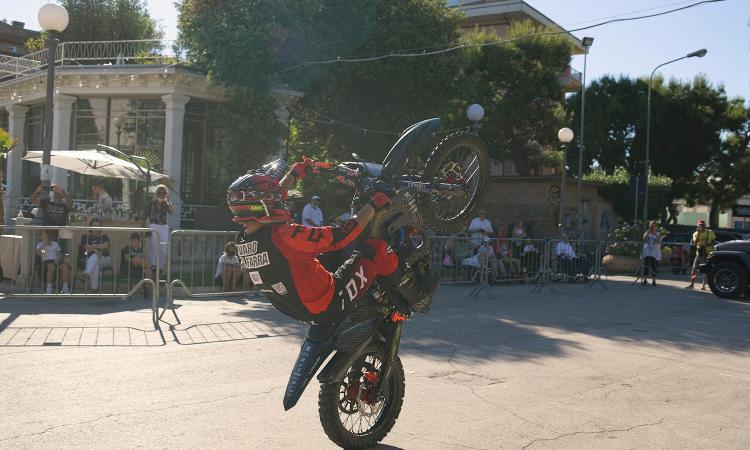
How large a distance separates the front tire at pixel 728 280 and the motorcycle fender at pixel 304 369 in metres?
14.3

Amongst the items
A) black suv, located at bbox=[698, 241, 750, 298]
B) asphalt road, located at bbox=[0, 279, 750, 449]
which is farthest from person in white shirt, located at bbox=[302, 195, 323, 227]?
black suv, located at bbox=[698, 241, 750, 298]

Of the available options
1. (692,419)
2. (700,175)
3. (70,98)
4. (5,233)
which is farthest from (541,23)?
(692,419)

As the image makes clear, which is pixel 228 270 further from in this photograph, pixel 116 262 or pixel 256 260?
pixel 256 260

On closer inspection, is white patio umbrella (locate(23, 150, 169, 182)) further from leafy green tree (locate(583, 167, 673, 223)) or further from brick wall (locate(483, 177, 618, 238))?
leafy green tree (locate(583, 167, 673, 223))

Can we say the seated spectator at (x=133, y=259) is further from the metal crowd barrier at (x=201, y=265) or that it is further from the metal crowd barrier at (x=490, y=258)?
the metal crowd barrier at (x=490, y=258)

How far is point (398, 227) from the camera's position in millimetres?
4738

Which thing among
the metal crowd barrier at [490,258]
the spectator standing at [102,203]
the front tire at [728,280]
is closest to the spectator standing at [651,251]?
the front tire at [728,280]

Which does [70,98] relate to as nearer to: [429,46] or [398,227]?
[429,46]

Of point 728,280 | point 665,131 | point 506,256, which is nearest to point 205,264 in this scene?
point 506,256

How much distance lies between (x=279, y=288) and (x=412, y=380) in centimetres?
278

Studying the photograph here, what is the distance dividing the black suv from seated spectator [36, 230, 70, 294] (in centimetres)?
1358

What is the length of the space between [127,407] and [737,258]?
14.7m

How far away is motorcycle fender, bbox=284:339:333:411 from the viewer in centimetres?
414

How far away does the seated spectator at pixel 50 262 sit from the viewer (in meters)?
11.1
